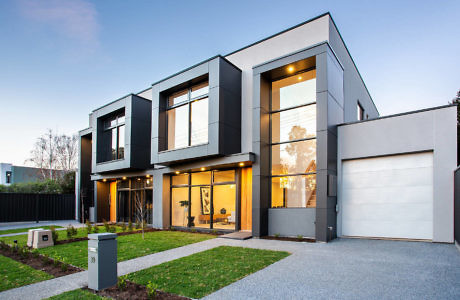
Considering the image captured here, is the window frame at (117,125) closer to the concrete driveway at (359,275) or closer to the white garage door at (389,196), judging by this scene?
the white garage door at (389,196)

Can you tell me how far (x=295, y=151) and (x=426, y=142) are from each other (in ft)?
14.2

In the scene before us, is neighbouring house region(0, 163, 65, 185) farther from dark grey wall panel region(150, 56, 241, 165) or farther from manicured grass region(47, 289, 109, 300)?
manicured grass region(47, 289, 109, 300)

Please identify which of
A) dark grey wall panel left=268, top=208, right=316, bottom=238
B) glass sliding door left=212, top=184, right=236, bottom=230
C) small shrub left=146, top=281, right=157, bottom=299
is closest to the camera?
small shrub left=146, top=281, right=157, bottom=299

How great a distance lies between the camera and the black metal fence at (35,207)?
1883 cm

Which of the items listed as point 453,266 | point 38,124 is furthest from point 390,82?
point 38,124

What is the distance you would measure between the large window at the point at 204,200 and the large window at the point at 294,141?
219cm

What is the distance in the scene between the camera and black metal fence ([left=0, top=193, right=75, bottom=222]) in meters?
18.8

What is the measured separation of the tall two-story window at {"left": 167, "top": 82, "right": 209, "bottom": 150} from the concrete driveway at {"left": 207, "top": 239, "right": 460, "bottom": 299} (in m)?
6.82

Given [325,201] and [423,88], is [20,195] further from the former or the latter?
[423,88]

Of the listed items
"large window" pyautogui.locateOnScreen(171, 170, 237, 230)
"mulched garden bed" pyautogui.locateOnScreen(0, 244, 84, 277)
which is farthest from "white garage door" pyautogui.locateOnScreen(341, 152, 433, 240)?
"mulched garden bed" pyautogui.locateOnScreen(0, 244, 84, 277)

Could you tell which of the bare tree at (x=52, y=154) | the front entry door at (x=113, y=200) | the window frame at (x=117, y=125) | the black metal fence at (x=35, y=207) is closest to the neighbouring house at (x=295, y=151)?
the window frame at (x=117, y=125)

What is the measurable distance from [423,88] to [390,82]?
242 cm

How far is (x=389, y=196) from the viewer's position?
31.4 feet

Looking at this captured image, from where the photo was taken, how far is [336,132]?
1065 centimetres
